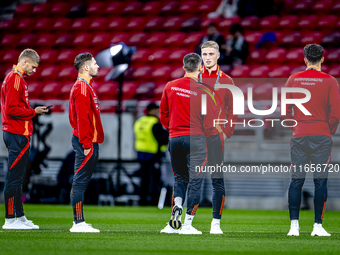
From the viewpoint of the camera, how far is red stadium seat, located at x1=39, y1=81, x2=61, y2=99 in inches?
517

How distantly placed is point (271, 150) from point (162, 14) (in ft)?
24.3

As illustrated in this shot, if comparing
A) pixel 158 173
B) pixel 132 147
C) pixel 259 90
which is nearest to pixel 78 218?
pixel 158 173

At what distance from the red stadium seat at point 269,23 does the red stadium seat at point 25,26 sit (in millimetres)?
6800

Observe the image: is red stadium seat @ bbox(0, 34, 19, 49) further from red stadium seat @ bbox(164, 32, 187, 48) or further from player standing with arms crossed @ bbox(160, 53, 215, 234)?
player standing with arms crossed @ bbox(160, 53, 215, 234)

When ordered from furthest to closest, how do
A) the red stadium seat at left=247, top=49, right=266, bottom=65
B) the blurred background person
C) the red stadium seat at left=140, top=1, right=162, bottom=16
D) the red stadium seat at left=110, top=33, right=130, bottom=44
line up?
1. the red stadium seat at left=140, top=1, right=162, bottom=16
2. the red stadium seat at left=110, top=33, right=130, bottom=44
3. the red stadium seat at left=247, top=49, right=266, bottom=65
4. the blurred background person

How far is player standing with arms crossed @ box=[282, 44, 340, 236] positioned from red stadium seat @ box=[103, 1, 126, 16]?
37.3 feet

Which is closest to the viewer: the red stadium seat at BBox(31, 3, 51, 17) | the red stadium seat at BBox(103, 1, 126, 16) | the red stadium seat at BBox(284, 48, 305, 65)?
the red stadium seat at BBox(284, 48, 305, 65)

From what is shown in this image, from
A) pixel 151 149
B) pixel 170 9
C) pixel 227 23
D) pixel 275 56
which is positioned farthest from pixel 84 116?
pixel 170 9

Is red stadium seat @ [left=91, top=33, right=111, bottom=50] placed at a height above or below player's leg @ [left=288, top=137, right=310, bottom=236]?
above

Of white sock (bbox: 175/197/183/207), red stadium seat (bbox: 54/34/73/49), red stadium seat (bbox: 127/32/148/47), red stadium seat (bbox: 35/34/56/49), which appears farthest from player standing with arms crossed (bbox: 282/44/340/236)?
red stadium seat (bbox: 35/34/56/49)

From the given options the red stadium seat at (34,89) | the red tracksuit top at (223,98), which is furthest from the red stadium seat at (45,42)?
the red tracksuit top at (223,98)

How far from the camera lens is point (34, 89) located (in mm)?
13289

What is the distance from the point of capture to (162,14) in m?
15.3

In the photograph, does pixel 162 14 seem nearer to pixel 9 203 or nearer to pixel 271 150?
pixel 271 150
